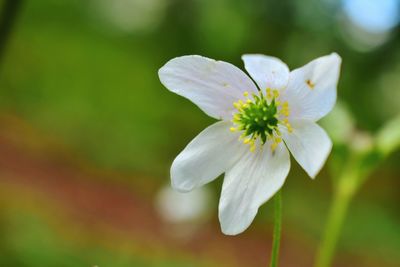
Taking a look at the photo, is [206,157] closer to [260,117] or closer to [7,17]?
[260,117]

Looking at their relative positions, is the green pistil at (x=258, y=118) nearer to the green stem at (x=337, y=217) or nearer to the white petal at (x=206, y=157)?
the white petal at (x=206, y=157)

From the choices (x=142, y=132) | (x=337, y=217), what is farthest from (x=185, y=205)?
(x=142, y=132)

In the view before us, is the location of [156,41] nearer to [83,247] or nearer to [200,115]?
[200,115]

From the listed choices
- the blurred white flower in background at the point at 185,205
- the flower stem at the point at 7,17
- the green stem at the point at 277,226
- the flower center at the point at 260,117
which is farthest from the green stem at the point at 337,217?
the blurred white flower in background at the point at 185,205

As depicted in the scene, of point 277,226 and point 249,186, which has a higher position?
point 249,186

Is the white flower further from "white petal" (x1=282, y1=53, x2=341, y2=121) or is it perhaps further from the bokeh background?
the bokeh background

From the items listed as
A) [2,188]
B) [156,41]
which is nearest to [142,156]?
[2,188]
